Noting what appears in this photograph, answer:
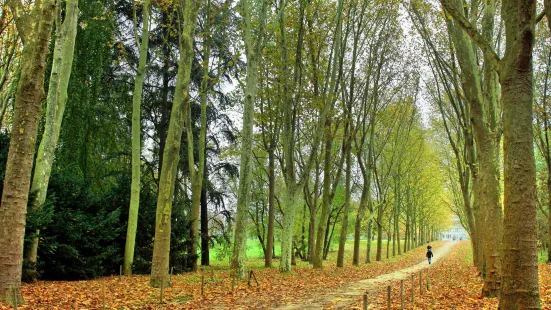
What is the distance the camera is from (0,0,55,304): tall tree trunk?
703 cm

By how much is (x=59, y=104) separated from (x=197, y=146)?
1124 cm

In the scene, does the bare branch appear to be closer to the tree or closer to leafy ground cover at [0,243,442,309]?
the tree

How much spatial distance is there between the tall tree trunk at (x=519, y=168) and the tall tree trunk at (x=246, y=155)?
29.8 ft

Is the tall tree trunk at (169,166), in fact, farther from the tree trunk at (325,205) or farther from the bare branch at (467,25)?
the tree trunk at (325,205)

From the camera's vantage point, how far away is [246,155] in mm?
14266

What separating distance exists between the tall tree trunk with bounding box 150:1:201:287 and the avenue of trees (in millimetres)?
43

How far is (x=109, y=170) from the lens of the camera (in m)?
20.5

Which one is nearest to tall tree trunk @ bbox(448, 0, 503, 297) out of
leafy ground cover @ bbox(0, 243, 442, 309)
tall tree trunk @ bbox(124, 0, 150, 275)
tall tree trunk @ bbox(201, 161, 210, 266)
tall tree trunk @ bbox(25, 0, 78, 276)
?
leafy ground cover @ bbox(0, 243, 442, 309)

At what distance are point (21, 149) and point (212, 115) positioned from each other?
16772mm

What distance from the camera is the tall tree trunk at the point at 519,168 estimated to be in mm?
5734

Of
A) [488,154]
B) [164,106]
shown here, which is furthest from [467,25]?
[164,106]

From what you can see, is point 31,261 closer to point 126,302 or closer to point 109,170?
point 126,302

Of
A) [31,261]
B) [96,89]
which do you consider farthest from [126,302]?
[96,89]

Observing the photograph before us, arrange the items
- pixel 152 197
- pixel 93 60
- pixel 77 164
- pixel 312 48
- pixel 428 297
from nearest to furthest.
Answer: pixel 428 297
pixel 77 164
pixel 93 60
pixel 152 197
pixel 312 48
